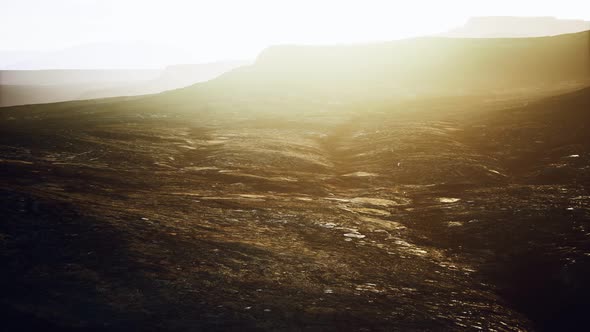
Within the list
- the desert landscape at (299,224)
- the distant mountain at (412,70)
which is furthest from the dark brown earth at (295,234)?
the distant mountain at (412,70)

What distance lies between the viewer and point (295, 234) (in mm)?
11555

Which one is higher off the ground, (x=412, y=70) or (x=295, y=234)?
(x=412, y=70)

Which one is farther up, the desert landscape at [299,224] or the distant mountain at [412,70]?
the distant mountain at [412,70]

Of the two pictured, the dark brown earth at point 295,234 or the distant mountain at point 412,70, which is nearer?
the dark brown earth at point 295,234

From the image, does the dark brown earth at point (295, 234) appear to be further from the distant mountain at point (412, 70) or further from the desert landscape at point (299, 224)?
the distant mountain at point (412, 70)

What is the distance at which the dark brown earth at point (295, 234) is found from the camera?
737 cm

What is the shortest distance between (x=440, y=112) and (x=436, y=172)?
1968 cm

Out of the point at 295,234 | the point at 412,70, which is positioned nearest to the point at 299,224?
the point at 295,234

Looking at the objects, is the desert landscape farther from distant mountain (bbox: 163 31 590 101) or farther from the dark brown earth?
distant mountain (bbox: 163 31 590 101)

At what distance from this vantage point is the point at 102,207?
11758 mm

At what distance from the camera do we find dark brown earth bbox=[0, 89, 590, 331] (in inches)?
290

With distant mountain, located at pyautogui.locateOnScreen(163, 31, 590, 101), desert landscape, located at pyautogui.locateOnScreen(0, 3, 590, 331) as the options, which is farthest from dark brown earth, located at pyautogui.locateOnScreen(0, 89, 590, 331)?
distant mountain, located at pyautogui.locateOnScreen(163, 31, 590, 101)

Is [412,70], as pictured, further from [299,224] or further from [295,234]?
[295,234]

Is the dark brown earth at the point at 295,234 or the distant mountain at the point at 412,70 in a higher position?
the distant mountain at the point at 412,70
